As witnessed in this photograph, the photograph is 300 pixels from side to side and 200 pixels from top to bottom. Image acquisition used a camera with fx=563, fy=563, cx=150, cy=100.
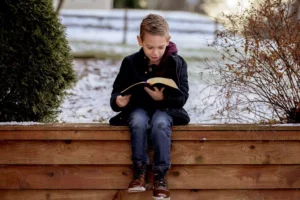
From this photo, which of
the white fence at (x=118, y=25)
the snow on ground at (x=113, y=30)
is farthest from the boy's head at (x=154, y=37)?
the white fence at (x=118, y=25)

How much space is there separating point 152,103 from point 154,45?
0.39 m

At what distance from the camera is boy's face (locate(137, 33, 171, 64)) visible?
134 inches

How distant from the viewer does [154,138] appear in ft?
11.0

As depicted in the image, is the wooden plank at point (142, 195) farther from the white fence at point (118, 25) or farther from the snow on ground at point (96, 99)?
the white fence at point (118, 25)

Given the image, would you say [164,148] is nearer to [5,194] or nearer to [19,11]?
[5,194]

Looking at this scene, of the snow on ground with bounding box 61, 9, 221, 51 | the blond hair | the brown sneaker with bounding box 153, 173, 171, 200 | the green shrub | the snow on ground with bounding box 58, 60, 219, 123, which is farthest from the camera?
the snow on ground with bounding box 61, 9, 221, 51

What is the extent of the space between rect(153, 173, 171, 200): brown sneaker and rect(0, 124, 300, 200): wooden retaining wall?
0.19 m

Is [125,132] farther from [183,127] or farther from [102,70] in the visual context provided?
[102,70]

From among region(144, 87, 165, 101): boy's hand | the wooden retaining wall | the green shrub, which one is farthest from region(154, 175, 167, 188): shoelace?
the green shrub

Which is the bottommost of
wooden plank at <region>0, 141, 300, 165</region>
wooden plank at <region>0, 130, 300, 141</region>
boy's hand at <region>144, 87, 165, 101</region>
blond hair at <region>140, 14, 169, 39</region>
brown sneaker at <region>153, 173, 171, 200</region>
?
brown sneaker at <region>153, 173, 171, 200</region>

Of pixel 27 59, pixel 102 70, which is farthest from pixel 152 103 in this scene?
pixel 102 70

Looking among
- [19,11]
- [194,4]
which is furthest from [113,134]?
[194,4]

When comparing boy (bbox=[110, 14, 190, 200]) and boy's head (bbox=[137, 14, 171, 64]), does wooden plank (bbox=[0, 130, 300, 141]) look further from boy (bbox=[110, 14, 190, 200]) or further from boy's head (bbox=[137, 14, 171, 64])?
boy's head (bbox=[137, 14, 171, 64])

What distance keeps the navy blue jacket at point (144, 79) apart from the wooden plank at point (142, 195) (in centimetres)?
45
